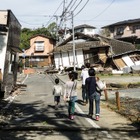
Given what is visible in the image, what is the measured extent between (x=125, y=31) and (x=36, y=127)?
67.4 m

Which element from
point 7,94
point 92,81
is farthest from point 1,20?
point 92,81

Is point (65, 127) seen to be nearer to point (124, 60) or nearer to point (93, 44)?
point (124, 60)

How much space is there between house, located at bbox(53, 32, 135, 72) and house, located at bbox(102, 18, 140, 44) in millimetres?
15434

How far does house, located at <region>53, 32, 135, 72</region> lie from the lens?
51125mm

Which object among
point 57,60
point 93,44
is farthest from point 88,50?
point 57,60

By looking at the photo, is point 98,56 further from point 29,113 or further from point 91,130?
point 91,130

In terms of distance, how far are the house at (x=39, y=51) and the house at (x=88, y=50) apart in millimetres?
13597

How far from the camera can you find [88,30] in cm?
9638

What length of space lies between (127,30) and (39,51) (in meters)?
19.7

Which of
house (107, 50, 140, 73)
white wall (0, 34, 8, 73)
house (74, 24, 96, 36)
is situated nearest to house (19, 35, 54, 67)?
→ house (107, 50, 140, 73)

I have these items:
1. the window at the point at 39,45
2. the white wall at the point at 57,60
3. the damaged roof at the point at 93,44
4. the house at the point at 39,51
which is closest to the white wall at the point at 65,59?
the damaged roof at the point at 93,44

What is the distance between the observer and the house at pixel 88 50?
51.1 m

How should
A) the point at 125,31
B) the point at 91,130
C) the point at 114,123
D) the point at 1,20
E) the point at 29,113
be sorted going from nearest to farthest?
the point at 91,130 < the point at 114,123 < the point at 29,113 < the point at 1,20 < the point at 125,31

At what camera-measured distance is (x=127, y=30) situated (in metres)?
74.9
